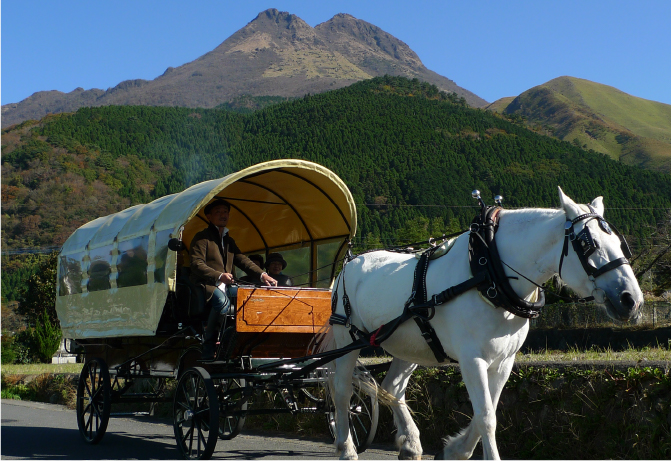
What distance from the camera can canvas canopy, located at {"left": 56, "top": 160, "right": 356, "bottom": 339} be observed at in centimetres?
718

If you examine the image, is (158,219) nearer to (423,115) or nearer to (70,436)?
(70,436)

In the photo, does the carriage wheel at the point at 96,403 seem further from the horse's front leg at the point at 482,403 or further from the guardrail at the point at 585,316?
the guardrail at the point at 585,316

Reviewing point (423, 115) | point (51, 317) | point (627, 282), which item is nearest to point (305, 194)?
point (627, 282)

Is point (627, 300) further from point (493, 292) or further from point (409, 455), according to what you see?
point (409, 455)

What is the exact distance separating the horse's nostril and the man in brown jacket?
3763mm

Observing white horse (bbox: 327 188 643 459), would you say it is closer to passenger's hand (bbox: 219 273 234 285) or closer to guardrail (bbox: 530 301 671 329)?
passenger's hand (bbox: 219 273 234 285)

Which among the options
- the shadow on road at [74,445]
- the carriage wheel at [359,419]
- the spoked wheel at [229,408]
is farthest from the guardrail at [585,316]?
the shadow on road at [74,445]

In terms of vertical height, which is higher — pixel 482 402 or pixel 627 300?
pixel 627 300

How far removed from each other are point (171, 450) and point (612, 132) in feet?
691

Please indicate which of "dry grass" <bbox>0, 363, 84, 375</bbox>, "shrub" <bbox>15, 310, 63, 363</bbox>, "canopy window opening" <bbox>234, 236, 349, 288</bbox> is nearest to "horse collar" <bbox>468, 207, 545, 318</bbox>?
"canopy window opening" <bbox>234, 236, 349, 288</bbox>

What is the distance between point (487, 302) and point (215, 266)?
3.36m

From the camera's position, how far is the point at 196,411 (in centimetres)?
634

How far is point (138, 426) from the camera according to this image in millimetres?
9711

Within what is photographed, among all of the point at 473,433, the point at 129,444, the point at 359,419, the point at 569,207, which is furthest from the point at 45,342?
the point at 569,207
